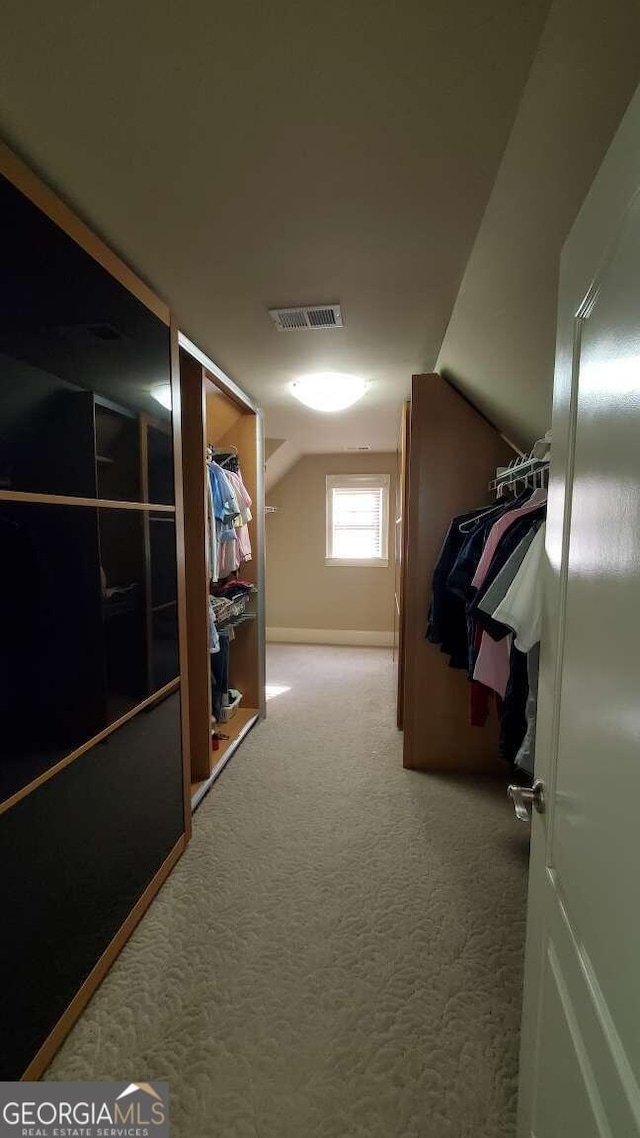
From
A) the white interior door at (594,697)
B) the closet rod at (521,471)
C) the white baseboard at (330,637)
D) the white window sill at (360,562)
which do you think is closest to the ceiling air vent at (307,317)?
the closet rod at (521,471)

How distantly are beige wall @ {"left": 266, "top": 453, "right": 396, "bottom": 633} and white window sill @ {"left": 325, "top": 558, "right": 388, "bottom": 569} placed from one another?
0.04 m

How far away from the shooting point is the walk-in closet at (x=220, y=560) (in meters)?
2.24

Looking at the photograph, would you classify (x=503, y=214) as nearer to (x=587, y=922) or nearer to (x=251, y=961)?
(x=587, y=922)

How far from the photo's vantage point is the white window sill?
17.5 feet

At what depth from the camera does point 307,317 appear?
1901mm

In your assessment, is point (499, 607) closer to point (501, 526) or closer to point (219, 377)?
point (501, 526)

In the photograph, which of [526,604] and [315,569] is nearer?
[526,604]

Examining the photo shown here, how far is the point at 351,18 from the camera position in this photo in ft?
2.67

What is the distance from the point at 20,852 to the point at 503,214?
2069 millimetres

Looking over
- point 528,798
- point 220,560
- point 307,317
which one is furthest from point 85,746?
point 307,317

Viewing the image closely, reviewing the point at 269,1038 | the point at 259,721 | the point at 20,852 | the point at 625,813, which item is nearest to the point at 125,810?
the point at 20,852

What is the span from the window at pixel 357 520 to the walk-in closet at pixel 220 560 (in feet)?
7.29

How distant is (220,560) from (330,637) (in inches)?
119

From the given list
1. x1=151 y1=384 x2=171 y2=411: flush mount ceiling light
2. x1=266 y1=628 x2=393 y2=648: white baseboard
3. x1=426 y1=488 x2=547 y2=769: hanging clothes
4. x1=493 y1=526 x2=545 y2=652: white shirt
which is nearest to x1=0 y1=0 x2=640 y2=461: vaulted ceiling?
x1=151 y1=384 x2=171 y2=411: flush mount ceiling light
